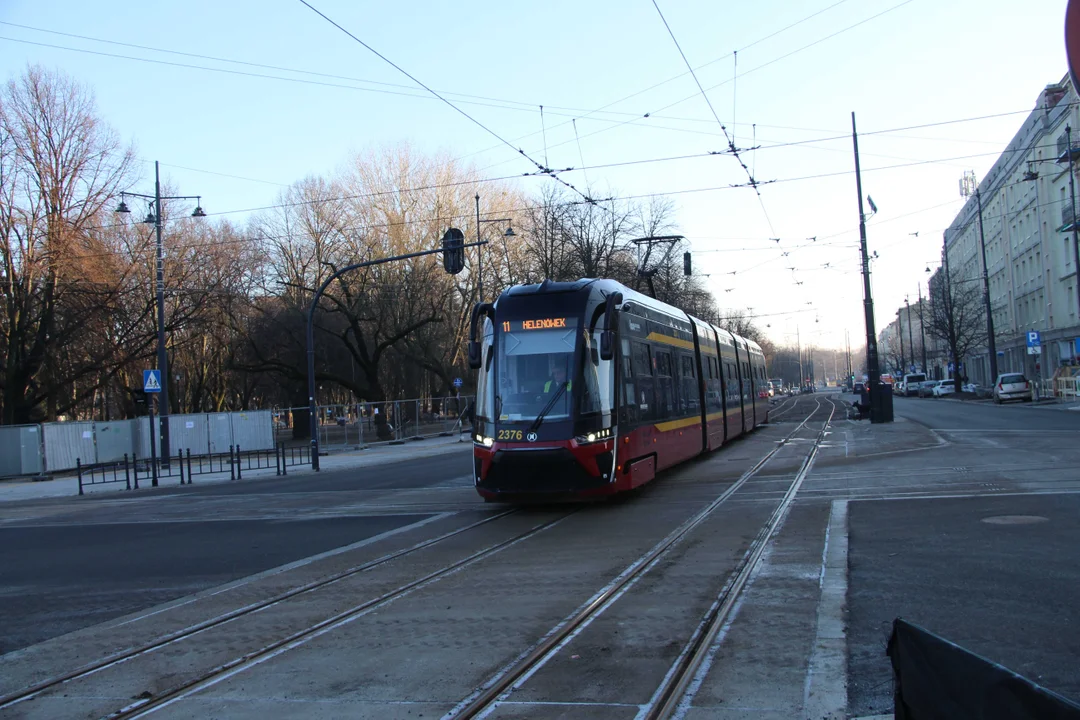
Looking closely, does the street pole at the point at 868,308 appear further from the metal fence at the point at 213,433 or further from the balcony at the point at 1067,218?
the balcony at the point at 1067,218

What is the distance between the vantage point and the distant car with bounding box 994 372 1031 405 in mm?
49344

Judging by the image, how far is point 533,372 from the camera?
1327cm

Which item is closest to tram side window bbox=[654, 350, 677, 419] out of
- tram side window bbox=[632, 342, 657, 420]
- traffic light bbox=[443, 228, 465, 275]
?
tram side window bbox=[632, 342, 657, 420]

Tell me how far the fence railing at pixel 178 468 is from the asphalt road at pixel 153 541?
8.60 ft

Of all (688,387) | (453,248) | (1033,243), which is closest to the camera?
(688,387)

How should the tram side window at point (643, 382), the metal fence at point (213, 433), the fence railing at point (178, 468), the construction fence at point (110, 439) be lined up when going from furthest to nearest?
1. the metal fence at point (213, 433)
2. the construction fence at point (110, 439)
3. the fence railing at point (178, 468)
4. the tram side window at point (643, 382)

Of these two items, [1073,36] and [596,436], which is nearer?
[1073,36]

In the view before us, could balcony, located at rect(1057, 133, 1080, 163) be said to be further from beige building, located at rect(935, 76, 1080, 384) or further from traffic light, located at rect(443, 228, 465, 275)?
traffic light, located at rect(443, 228, 465, 275)

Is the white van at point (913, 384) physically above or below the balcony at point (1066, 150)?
below

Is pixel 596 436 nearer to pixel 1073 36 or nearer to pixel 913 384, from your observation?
pixel 1073 36

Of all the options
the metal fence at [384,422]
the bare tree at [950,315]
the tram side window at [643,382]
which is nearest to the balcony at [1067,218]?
the bare tree at [950,315]

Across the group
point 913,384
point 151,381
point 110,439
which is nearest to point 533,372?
point 151,381

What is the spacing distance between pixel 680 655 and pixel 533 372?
7.51 metres

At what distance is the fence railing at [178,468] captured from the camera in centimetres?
2734
